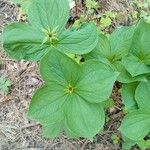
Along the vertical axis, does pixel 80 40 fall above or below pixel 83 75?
above

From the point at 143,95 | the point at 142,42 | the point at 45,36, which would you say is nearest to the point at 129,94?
the point at 143,95

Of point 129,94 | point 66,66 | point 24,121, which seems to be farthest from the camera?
point 24,121

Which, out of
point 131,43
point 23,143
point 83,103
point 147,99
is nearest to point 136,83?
point 147,99

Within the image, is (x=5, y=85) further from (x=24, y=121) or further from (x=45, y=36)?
(x=45, y=36)

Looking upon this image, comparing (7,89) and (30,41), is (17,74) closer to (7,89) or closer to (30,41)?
(7,89)

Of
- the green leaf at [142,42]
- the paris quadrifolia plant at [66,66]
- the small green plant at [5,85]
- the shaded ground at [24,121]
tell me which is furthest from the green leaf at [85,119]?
the small green plant at [5,85]

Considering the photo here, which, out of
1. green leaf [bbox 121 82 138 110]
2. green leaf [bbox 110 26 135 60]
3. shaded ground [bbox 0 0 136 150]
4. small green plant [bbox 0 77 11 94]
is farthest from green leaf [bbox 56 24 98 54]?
small green plant [bbox 0 77 11 94]

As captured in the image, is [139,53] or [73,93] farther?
[139,53]

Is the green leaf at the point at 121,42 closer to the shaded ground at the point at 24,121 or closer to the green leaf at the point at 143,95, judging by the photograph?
the green leaf at the point at 143,95
